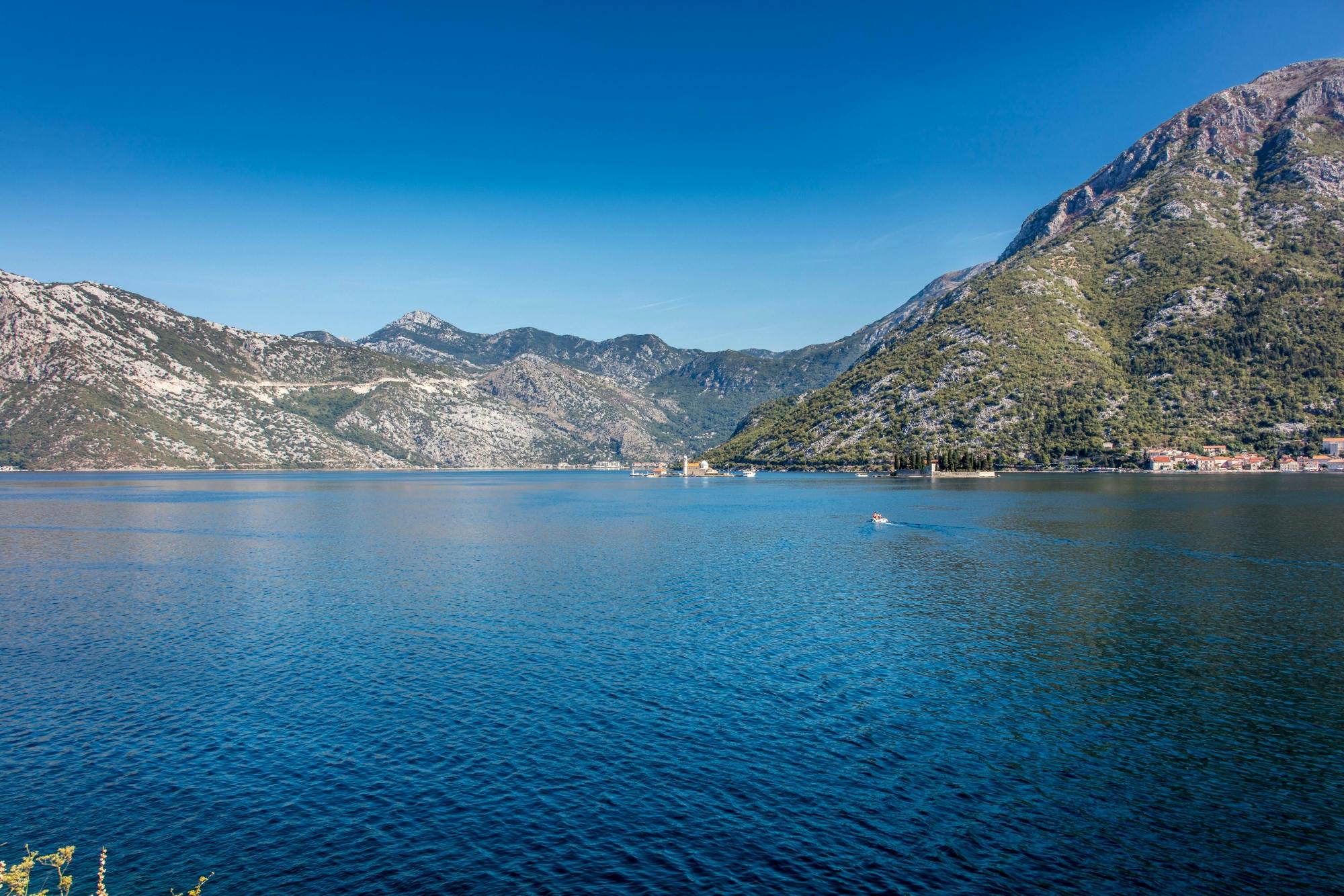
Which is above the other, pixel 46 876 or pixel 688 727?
pixel 688 727

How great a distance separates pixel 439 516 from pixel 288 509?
3917 cm

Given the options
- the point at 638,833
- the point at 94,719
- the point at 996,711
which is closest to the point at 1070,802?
the point at 996,711

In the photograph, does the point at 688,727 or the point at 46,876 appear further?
the point at 688,727

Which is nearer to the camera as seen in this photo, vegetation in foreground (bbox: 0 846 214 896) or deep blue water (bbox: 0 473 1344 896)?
vegetation in foreground (bbox: 0 846 214 896)

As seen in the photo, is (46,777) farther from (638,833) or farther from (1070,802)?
(1070,802)

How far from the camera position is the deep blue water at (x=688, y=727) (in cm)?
2280

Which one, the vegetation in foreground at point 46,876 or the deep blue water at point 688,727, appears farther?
the deep blue water at point 688,727

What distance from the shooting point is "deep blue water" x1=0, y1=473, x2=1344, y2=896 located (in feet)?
74.8

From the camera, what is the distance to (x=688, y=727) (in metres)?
33.6

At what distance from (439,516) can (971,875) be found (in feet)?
442

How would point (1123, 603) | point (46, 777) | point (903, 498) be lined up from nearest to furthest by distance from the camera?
point (46, 777) < point (1123, 603) < point (903, 498)

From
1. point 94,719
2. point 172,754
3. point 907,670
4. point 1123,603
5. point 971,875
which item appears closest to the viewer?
point 971,875

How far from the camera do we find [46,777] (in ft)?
92.9

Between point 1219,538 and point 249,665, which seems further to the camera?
point 1219,538
